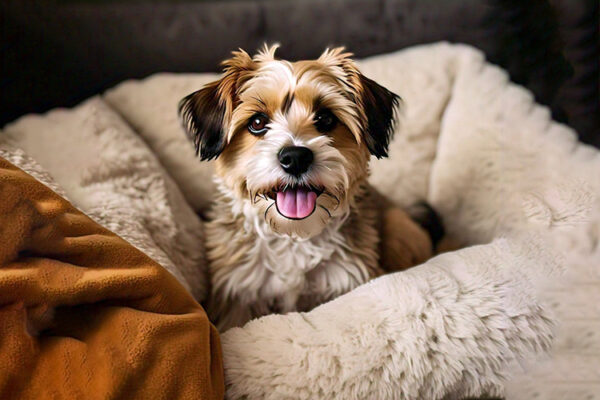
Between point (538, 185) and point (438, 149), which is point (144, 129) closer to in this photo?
point (438, 149)

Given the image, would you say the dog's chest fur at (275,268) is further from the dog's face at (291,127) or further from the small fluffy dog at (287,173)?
the dog's face at (291,127)

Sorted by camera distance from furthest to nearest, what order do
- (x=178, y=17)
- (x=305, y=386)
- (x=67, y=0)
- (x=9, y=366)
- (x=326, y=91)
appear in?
(x=67, y=0) < (x=178, y=17) < (x=326, y=91) < (x=305, y=386) < (x=9, y=366)

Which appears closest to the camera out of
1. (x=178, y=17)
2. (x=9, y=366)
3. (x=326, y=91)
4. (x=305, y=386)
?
(x=9, y=366)

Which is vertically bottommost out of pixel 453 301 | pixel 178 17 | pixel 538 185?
pixel 453 301

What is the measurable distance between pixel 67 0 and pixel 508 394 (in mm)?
2007

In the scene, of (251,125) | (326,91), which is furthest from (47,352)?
(326,91)

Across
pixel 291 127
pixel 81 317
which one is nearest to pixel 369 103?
pixel 291 127

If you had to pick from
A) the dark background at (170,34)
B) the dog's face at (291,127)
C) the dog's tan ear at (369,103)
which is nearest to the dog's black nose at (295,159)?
the dog's face at (291,127)

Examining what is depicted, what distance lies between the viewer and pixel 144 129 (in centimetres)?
175

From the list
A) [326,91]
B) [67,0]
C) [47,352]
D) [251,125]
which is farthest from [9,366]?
[67,0]

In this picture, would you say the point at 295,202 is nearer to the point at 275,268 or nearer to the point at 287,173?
the point at 287,173

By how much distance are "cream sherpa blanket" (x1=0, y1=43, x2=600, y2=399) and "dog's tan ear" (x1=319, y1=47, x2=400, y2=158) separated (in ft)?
1.03

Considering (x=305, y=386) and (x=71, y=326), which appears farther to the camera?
(x=305, y=386)

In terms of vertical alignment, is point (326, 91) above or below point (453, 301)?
above
